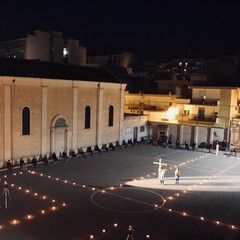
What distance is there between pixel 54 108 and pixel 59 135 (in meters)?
2.87

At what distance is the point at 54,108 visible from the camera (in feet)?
104

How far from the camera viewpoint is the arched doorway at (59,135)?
3162 centimetres

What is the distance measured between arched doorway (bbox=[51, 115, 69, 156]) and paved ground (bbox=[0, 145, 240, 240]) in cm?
281

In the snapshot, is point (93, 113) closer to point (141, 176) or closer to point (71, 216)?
point (141, 176)

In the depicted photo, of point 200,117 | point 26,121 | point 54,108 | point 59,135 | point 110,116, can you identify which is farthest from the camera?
point 200,117

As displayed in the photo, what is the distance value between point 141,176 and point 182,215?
8.35 m

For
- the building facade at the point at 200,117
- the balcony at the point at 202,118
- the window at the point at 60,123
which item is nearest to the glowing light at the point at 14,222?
the window at the point at 60,123

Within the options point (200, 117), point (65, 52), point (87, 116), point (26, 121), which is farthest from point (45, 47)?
point (200, 117)

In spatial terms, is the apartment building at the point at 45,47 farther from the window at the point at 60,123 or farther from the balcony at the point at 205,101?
the balcony at the point at 205,101

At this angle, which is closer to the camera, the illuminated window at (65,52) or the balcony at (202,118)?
the balcony at (202,118)

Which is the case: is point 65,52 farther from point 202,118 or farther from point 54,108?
point 202,118

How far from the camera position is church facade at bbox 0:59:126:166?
2788 centimetres

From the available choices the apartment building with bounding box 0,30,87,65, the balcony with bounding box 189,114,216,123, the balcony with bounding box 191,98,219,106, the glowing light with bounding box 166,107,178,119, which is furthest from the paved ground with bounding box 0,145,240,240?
the apartment building with bounding box 0,30,87,65

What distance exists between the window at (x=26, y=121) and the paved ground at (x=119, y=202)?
3630mm
